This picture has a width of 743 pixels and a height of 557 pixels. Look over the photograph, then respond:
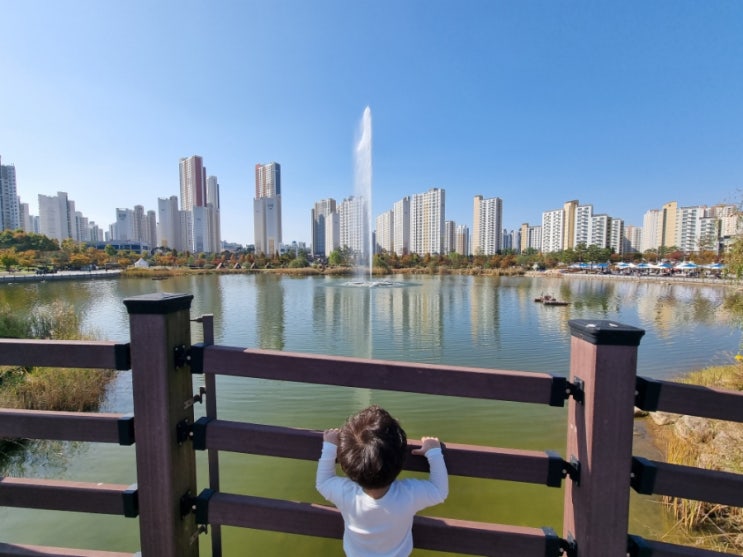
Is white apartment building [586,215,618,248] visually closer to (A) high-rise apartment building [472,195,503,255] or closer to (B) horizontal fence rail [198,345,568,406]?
(A) high-rise apartment building [472,195,503,255]

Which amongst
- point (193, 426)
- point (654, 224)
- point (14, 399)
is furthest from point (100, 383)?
point (654, 224)

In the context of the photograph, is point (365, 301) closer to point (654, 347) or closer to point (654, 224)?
point (654, 347)

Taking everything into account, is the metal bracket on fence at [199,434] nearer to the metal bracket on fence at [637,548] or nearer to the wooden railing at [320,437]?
the wooden railing at [320,437]

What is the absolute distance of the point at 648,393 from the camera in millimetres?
1521

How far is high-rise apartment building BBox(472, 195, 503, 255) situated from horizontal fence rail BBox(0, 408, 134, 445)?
414 ft

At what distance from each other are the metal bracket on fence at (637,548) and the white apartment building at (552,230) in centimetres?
13057

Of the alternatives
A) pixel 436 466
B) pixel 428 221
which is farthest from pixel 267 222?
pixel 436 466

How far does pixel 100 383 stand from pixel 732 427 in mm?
10974

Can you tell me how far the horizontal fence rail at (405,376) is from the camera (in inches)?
62.4

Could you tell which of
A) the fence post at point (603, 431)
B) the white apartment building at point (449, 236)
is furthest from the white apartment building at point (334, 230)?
the fence post at point (603, 431)

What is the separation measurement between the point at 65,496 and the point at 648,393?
8.73 ft

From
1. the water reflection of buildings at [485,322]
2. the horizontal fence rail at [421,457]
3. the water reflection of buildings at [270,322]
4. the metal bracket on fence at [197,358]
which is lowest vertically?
the water reflection of buildings at [485,322]

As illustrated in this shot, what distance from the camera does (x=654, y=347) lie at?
44.8ft

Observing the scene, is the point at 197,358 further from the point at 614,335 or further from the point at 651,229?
the point at 651,229
